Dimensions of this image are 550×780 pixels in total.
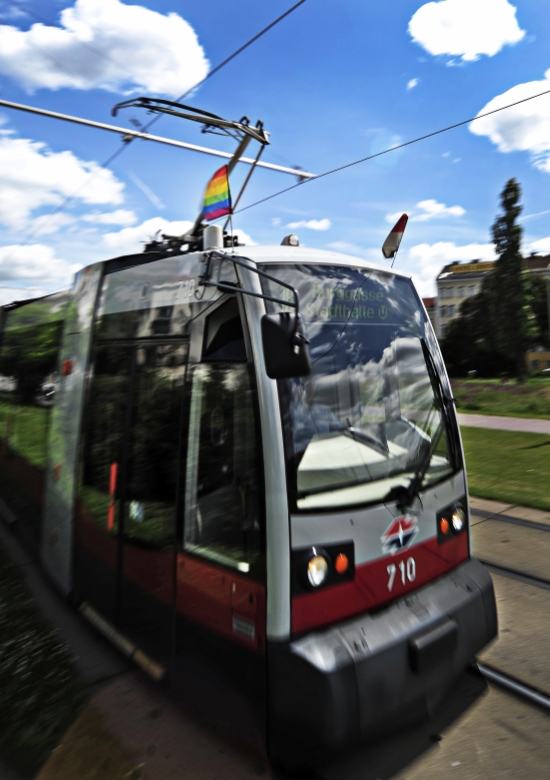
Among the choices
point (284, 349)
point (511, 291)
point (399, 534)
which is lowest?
point (399, 534)

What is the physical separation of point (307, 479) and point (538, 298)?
236ft

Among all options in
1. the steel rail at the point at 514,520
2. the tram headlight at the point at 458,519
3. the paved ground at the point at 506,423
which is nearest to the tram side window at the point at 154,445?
the tram headlight at the point at 458,519

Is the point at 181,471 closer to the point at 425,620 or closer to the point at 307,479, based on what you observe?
the point at 307,479

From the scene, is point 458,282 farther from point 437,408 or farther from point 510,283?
point 437,408

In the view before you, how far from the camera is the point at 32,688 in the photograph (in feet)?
12.5

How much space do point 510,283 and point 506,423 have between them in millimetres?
31736

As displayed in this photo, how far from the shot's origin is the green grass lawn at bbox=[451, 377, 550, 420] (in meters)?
16.1

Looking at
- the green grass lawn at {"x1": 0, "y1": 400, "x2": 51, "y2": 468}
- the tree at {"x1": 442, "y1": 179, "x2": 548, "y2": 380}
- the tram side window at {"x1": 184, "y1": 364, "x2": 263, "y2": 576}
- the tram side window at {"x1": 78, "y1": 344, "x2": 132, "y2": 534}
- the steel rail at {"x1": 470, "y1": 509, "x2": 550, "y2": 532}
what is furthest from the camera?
the tree at {"x1": 442, "y1": 179, "x2": 548, "y2": 380}

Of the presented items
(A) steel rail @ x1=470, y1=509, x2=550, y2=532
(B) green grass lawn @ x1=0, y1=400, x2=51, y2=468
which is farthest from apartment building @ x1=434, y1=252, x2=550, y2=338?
(B) green grass lawn @ x1=0, y1=400, x2=51, y2=468

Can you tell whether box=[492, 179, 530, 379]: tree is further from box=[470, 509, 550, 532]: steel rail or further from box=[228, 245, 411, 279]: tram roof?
box=[228, 245, 411, 279]: tram roof

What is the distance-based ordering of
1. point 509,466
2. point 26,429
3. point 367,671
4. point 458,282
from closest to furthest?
point 367,671
point 26,429
point 509,466
point 458,282

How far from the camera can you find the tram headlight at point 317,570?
2.76 meters

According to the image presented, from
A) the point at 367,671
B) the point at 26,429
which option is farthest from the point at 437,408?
the point at 26,429

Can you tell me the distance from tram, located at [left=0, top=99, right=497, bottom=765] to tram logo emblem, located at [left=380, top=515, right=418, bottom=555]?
11 mm
